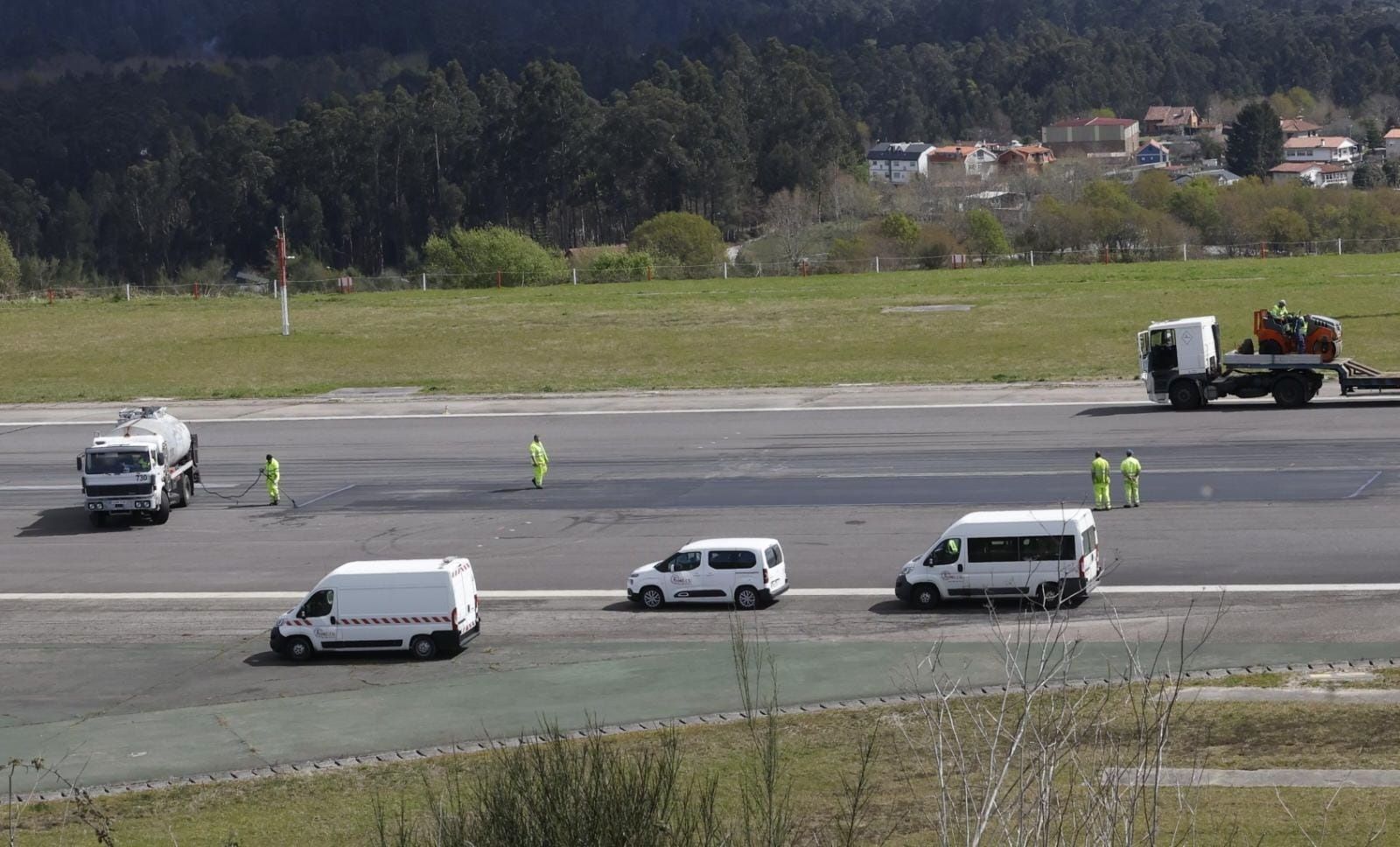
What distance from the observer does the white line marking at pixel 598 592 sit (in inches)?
1195

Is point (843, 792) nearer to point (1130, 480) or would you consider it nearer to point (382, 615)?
point (382, 615)

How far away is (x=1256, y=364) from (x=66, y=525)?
34.7 m

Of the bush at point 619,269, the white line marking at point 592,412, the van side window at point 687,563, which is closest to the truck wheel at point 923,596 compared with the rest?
the van side window at point 687,563

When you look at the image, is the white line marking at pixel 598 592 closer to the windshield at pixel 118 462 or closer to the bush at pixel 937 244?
the windshield at pixel 118 462

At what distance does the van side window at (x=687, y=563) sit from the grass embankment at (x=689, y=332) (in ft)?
99.4

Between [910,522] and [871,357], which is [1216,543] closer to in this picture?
[910,522]

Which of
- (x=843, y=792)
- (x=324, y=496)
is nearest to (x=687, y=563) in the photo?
(x=843, y=792)

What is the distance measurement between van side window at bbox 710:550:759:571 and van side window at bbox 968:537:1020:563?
4.14 metres

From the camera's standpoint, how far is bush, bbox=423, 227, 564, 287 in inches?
4223

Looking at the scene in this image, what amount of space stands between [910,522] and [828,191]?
160 metres

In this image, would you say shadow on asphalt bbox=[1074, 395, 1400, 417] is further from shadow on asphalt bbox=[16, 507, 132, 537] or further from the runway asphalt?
shadow on asphalt bbox=[16, 507, 132, 537]

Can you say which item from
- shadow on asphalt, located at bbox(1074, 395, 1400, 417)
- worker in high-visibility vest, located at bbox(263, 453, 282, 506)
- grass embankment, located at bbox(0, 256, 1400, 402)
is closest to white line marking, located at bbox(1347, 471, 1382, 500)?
shadow on asphalt, located at bbox(1074, 395, 1400, 417)

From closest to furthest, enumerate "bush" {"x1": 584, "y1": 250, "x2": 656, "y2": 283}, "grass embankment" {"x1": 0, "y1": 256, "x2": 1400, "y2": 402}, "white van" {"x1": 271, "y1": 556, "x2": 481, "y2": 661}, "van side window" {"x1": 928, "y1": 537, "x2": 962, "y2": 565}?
"white van" {"x1": 271, "y1": 556, "x2": 481, "y2": 661}, "van side window" {"x1": 928, "y1": 537, "x2": 962, "y2": 565}, "grass embankment" {"x1": 0, "y1": 256, "x2": 1400, "y2": 402}, "bush" {"x1": 584, "y1": 250, "x2": 656, "y2": 283}

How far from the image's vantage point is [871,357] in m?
68.4
